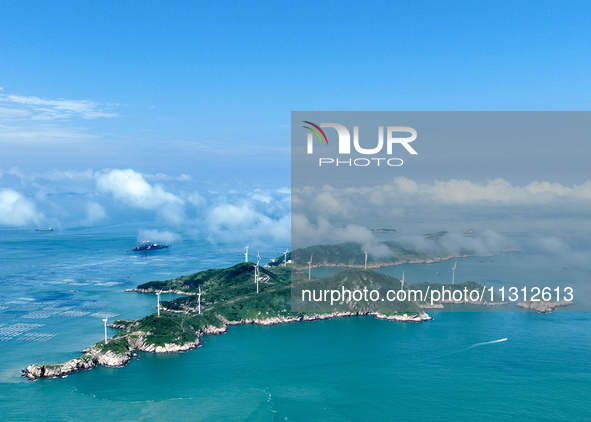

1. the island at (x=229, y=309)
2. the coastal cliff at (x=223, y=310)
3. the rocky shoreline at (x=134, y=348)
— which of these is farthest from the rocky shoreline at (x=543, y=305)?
the rocky shoreline at (x=134, y=348)

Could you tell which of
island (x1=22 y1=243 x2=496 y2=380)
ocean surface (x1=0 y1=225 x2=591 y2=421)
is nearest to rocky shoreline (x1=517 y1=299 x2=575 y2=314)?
ocean surface (x1=0 y1=225 x2=591 y2=421)

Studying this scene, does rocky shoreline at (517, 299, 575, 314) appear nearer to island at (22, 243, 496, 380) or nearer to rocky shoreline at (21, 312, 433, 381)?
island at (22, 243, 496, 380)

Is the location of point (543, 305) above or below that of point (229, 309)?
below

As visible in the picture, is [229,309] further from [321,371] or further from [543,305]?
[543,305]

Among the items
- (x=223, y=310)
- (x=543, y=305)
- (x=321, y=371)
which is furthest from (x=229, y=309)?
(x=543, y=305)

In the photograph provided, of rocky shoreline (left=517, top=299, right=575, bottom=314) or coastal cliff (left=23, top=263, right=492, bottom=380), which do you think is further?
rocky shoreline (left=517, top=299, right=575, bottom=314)

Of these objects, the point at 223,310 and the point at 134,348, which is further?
the point at 223,310
